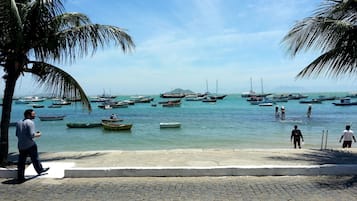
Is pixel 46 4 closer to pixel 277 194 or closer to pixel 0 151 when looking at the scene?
pixel 0 151

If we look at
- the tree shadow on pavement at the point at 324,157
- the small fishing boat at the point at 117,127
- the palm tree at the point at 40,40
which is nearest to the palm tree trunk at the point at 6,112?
the palm tree at the point at 40,40

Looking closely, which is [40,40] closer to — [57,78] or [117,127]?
[57,78]

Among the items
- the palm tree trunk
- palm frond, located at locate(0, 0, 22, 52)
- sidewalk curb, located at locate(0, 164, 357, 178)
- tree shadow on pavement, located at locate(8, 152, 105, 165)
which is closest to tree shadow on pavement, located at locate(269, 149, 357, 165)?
sidewalk curb, located at locate(0, 164, 357, 178)

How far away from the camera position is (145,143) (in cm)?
2688

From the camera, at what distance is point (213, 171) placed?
8555mm

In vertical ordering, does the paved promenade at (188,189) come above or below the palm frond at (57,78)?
below

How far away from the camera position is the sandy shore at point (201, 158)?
962cm

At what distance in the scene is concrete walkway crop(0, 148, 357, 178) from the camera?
855 centimetres

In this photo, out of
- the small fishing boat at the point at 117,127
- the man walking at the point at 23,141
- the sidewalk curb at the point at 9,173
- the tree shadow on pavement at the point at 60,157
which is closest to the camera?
the man walking at the point at 23,141

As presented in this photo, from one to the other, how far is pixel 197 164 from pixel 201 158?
3.20ft

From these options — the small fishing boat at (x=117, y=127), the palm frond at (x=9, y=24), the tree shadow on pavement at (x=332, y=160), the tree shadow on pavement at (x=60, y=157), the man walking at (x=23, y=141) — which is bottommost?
the small fishing boat at (x=117, y=127)

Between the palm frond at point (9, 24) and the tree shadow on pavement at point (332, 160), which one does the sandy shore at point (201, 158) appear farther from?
the palm frond at point (9, 24)

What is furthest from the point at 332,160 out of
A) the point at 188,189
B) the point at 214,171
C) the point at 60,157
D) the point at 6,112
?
the point at 6,112

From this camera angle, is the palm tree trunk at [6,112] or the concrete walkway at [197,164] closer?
the concrete walkway at [197,164]
